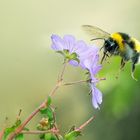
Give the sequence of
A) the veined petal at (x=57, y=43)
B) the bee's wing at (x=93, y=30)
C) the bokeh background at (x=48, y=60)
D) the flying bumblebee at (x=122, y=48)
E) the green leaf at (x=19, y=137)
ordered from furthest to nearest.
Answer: the bokeh background at (x=48, y=60)
the flying bumblebee at (x=122, y=48)
the bee's wing at (x=93, y=30)
the veined petal at (x=57, y=43)
the green leaf at (x=19, y=137)

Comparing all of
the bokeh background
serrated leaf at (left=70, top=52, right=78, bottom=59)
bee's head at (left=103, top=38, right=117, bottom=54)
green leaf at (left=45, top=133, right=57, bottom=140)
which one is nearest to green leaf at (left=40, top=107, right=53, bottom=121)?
green leaf at (left=45, top=133, right=57, bottom=140)

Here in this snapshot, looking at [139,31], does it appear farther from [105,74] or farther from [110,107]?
[105,74]

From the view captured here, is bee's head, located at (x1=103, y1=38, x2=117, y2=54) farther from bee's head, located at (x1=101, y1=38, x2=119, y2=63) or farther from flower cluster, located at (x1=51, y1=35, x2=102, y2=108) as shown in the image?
flower cluster, located at (x1=51, y1=35, x2=102, y2=108)

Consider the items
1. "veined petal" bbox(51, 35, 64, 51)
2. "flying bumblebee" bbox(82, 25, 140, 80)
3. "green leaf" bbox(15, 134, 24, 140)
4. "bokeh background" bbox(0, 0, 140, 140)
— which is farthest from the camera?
"bokeh background" bbox(0, 0, 140, 140)

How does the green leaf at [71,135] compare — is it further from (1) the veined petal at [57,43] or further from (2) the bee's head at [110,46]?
(2) the bee's head at [110,46]

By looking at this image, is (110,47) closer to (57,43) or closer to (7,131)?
(57,43)

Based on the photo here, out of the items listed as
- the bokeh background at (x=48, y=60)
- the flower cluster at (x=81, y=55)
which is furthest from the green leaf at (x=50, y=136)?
the bokeh background at (x=48, y=60)
